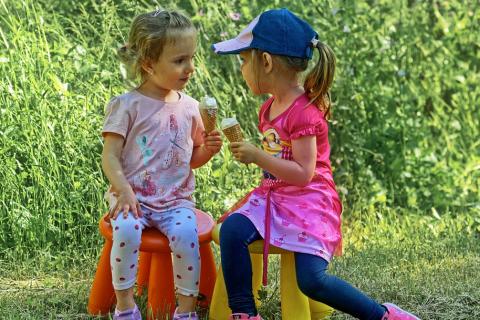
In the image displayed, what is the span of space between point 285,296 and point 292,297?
0.03m

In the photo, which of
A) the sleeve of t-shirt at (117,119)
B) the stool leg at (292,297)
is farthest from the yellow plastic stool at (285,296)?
the sleeve of t-shirt at (117,119)

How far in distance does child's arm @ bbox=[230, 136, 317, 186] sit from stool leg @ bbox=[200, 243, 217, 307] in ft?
1.73

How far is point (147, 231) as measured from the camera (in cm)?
348

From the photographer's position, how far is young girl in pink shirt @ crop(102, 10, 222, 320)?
3375 mm

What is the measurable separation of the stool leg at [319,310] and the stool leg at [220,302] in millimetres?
336

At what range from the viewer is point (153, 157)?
3.47m

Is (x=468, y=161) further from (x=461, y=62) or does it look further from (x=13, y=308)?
(x=13, y=308)

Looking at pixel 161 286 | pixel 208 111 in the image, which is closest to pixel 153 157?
pixel 208 111

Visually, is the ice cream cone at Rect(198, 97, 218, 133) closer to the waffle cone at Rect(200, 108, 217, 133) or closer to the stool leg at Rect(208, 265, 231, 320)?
the waffle cone at Rect(200, 108, 217, 133)

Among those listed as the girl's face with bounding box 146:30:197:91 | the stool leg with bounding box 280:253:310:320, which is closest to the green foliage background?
the girl's face with bounding box 146:30:197:91

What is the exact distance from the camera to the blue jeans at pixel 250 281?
327 cm

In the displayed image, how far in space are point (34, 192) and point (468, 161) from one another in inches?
111

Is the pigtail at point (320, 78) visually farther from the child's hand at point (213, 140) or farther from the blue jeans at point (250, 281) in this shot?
the blue jeans at point (250, 281)

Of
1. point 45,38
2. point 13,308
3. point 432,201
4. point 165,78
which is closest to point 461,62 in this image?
point 432,201
